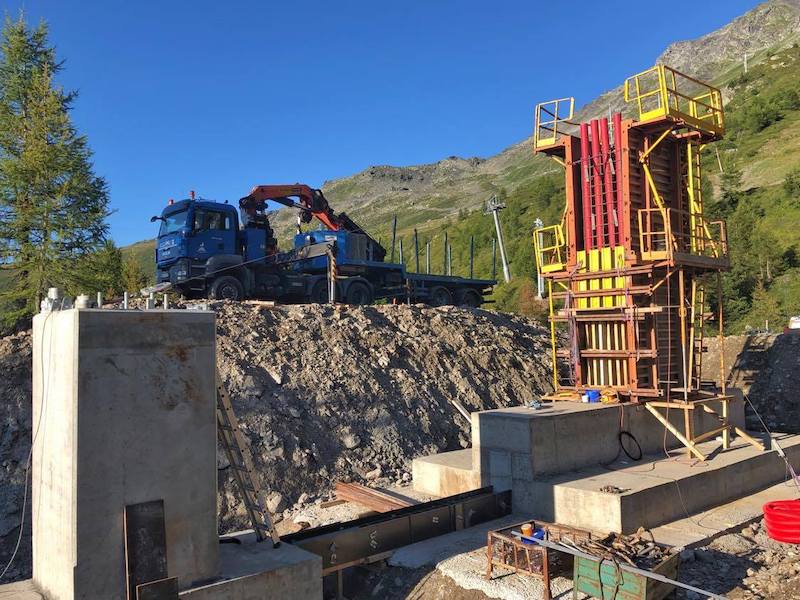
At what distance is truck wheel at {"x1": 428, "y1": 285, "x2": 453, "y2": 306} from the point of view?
23172mm

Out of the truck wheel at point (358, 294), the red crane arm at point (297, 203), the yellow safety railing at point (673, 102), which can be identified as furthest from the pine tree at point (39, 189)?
the yellow safety railing at point (673, 102)

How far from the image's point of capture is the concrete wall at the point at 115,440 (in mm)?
5477

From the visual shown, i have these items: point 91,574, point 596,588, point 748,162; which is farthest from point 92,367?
point 748,162

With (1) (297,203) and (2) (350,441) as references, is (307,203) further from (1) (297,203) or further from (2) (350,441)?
(2) (350,441)

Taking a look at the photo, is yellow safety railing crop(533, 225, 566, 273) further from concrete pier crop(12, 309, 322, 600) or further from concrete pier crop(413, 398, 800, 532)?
concrete pier crop(12, 309, 322, 600)

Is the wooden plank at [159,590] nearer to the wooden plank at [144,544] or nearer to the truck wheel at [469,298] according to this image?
the wooden plank at [144,544]

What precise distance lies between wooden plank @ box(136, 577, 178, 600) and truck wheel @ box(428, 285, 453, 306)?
17.8m

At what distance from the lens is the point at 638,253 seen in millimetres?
12797

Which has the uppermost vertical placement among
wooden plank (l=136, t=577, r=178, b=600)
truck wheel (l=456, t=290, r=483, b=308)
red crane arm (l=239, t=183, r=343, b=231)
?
red crane arm (l=239, t=183, r=343, b=231)

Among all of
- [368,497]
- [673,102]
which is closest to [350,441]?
[368,497]

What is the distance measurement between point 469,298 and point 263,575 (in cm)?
1886

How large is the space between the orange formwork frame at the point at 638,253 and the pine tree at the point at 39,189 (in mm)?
13198

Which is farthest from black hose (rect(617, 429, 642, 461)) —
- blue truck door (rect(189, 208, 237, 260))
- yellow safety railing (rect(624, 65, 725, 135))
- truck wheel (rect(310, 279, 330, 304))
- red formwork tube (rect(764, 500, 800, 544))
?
blue truck door (rect(189, 208, 237, 260))

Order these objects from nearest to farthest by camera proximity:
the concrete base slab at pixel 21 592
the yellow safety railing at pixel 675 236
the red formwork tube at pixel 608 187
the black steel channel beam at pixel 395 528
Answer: the concrete base slab at pixel 21 592
the black steel channel beam at pixel 395 528
the yellow safety railing at pixel 675 236
the red formwork tube at pixel 608 187
